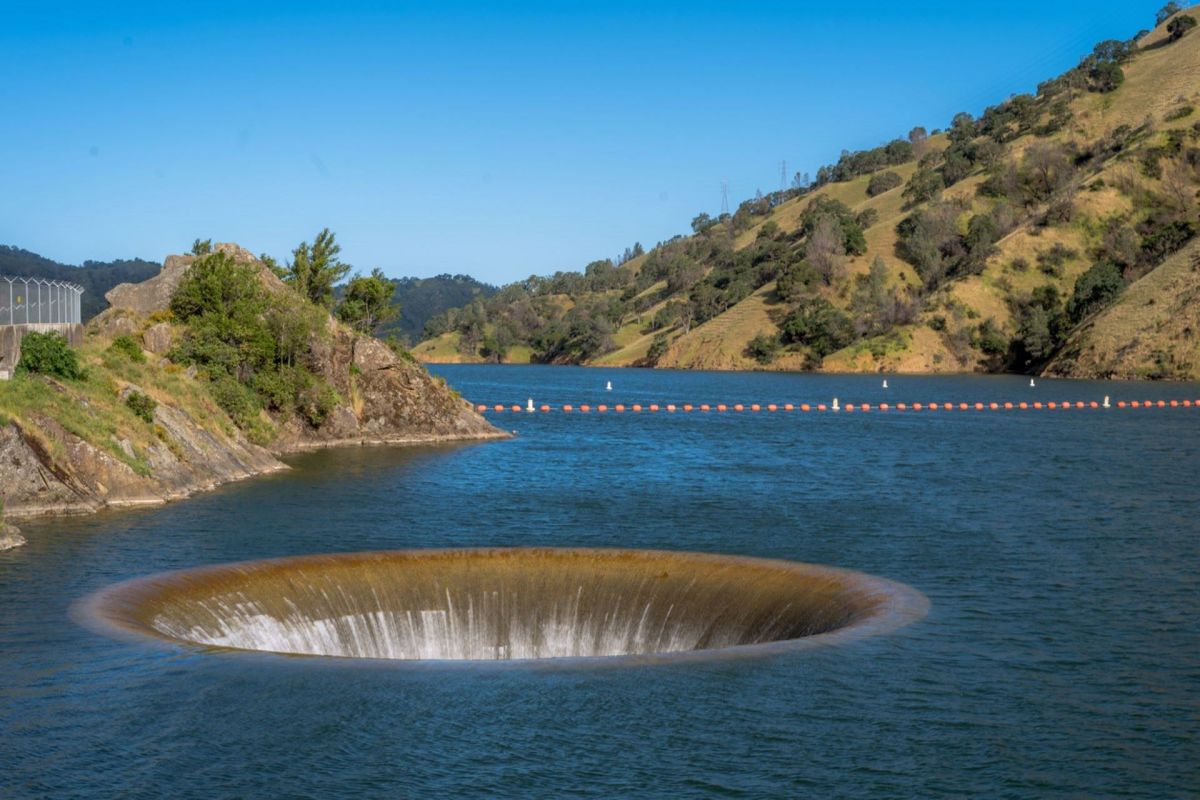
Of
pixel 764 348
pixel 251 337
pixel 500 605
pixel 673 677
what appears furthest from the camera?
pixel 764 348

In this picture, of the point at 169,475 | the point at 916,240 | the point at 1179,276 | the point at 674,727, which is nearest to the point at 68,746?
the point at 674,727

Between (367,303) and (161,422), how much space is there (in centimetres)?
3777

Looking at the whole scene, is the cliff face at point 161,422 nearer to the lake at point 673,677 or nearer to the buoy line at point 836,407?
the lake at point 673,677

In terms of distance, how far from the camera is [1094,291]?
524 feet

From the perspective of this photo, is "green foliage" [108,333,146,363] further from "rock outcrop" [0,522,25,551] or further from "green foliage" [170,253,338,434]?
"rock outcrop" [0,522,25,551]

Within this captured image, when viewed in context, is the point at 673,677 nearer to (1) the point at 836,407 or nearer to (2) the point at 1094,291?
(1) the point at 836,407

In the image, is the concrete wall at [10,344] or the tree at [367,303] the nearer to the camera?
the concrete wall at [10,344]

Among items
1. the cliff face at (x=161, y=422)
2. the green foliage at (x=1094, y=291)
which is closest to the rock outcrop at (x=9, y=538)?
the cliff face at (x=161, y=422)

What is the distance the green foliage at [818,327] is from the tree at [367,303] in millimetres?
105298

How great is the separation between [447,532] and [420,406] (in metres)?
34.6

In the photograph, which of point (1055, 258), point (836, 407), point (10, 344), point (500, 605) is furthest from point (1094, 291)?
point (500, 605)

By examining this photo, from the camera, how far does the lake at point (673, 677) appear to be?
18984 millimetres

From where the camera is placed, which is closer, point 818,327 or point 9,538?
point 9,538

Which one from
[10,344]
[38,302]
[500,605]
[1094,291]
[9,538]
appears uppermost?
[1094,291]
